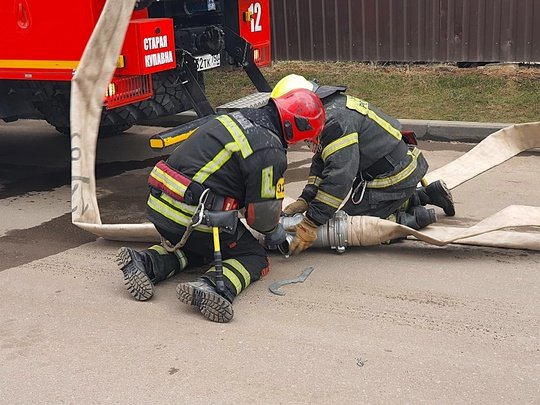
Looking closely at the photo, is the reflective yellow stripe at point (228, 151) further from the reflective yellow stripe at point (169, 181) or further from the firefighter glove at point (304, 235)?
the firefighter glove at point (304, 235)

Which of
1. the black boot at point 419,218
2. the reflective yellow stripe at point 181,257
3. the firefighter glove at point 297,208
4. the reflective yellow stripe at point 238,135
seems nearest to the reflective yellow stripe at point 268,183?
the reflective yellow stripe at point 238,135

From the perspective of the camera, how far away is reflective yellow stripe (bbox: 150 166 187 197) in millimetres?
3926

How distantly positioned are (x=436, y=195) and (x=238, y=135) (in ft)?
6.10

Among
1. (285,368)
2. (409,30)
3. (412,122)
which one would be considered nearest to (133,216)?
(285,368)

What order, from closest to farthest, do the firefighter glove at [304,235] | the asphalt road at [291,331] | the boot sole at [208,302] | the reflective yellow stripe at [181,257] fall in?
the asphalt road at [291,331] < the boot sole at [208,302] < the reflective yellow stripe at [181,257] < the firefighter glove at [304,235]

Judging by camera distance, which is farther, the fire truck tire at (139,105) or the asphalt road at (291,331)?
the fire truck tire at (139,105)

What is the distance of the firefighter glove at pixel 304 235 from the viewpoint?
4.47 meters

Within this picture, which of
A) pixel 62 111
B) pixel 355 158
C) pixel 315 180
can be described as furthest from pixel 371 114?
pixel 62 111

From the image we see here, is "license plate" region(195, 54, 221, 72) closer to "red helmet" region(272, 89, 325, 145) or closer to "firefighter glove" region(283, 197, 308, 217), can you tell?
"firefighter glove" region(283, 197, 308, 217)

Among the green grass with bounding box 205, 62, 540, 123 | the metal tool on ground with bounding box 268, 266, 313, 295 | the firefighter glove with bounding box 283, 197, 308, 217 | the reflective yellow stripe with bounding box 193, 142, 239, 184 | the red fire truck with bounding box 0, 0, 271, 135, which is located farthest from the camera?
the green grass with bounding box 205, 62, 540, 123

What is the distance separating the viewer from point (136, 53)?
5.44 m

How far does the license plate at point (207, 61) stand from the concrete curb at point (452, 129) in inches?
89.8

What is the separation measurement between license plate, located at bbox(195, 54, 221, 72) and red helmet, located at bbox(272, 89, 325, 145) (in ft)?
8.01

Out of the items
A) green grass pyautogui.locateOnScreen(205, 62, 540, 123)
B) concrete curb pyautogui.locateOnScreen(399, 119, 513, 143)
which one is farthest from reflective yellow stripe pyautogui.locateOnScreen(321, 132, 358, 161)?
green grass pyautogui.locateOnScreen(205, 62, 540, 123)
